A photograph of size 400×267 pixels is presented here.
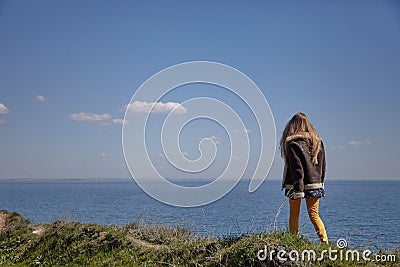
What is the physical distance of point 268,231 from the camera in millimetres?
6684

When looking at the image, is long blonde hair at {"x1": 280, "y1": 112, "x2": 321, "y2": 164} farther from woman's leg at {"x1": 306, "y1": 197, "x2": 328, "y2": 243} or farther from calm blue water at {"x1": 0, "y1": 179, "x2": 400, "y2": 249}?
calm blue water at {"x1": 0, "y1": 179, "x2": 400, "y2": 249}

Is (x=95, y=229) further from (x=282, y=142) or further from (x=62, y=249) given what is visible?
(x=282, y=142)

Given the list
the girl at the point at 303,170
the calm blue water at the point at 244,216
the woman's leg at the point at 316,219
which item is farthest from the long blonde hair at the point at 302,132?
the calm blue water at the point at 244,216

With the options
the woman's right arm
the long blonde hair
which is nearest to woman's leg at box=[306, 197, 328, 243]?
the woman's right arm

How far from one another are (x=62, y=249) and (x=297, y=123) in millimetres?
6150

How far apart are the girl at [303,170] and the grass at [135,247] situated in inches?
28.0

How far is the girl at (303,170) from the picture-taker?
22.8ft

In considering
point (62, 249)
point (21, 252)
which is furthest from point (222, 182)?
point (21, 252)

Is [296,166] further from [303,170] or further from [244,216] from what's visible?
[244,216]

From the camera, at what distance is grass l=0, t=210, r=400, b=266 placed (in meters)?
6.13

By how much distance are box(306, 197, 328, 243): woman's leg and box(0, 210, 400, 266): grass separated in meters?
0.71

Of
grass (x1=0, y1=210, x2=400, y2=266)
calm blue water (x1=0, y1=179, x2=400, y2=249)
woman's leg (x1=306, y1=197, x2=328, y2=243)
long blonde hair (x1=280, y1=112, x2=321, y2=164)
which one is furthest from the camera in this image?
calm blue water (x1=0, y1=179, x2=400, y2=249)

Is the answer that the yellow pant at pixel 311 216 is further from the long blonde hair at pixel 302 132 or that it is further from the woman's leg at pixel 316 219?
the long blonde hair at pixel 302 132

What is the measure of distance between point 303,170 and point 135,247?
3.96 m
